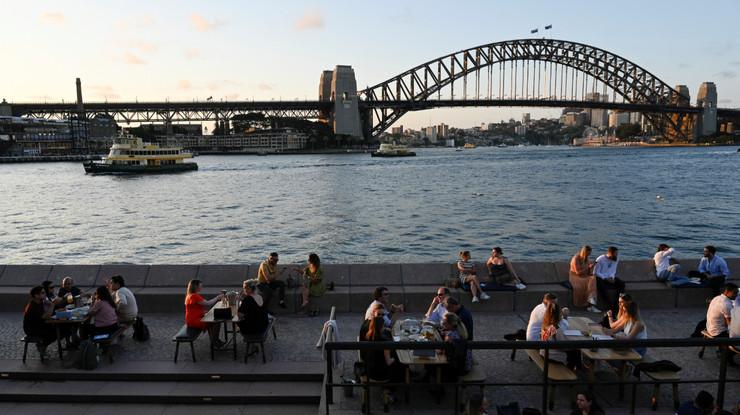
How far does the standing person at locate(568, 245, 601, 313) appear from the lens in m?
7.28

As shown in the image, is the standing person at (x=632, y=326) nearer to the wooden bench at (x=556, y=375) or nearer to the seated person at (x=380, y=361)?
the wooden bench at (x=556, y=375)

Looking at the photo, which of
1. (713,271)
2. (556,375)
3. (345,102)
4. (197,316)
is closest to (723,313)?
(556,375)

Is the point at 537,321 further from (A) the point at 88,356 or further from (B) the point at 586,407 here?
(A) the point at 88,356

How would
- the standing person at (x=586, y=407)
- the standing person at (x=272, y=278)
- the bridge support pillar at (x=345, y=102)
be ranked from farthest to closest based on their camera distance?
the bridge support pillar at (x=345, y=102)
the standing person at (x=272, y=278)
the standing person at (x=586, y=407)

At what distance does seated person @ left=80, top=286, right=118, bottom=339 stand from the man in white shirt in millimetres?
6245

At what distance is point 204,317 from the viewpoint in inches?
240

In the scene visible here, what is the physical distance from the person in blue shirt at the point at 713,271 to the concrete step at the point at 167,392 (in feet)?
18.1

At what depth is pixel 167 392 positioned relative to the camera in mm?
5289

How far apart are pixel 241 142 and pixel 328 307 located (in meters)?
153

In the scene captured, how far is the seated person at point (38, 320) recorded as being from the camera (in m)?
5.80

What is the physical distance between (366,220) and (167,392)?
22.0m

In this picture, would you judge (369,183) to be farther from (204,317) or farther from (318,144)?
(318,144)

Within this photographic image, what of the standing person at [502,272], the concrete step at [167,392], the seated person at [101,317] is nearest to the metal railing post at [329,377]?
the concrete step at [167,392]

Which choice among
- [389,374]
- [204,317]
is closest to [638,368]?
[389,374]
